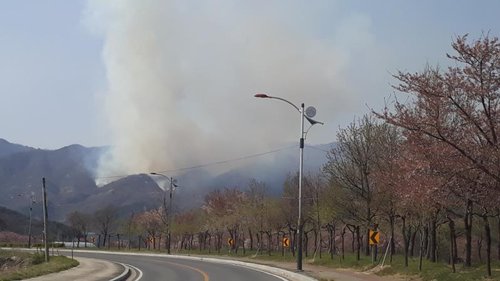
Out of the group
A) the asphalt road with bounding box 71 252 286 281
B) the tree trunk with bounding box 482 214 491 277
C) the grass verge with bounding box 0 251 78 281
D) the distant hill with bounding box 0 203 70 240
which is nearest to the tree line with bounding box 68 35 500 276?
the tree trunk with bounding box 482 214 491 277

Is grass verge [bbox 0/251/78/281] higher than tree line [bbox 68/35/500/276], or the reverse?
tree line [bbox 68/35/500/276]

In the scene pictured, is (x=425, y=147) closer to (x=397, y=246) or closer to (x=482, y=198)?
(x=482, y=198)

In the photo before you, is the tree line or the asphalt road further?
the asphalt road

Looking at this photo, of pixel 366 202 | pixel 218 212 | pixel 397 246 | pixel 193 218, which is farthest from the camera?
pixel 193 218

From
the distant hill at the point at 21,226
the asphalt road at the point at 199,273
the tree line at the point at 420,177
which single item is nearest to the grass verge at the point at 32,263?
the asphalt road at the point at 199,273

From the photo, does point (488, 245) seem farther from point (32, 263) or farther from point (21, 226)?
point (21, 226)

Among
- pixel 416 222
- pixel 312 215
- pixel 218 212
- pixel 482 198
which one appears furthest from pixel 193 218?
pixel 482 198

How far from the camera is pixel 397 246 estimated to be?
72.9 metres

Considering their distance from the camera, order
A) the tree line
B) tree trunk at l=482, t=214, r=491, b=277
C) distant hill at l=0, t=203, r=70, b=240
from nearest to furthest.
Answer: the tree line → tree trunk at l=482, t=214, r=491, b=277 → distant hill at l=0, t=203, r=70, b=240

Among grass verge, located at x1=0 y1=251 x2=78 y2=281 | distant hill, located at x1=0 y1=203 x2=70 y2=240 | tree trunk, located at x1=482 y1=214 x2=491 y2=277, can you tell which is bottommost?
grass verge, located at x1=0 y1=251 x2=78 y2=281

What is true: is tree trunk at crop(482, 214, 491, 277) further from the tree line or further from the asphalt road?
the asphalt road

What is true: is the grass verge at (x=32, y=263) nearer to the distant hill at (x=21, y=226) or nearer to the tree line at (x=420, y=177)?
the tree line at (x=420, y=177)

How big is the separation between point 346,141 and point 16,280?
23.8 metres

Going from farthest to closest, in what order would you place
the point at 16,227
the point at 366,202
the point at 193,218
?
the point at 16,227, the point at 193,218, the point at 366,202
